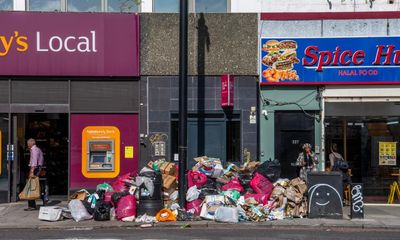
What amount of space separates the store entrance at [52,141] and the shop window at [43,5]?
3.14 m

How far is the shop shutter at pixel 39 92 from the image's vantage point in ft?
57.1

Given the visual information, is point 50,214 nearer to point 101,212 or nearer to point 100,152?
point 101,212

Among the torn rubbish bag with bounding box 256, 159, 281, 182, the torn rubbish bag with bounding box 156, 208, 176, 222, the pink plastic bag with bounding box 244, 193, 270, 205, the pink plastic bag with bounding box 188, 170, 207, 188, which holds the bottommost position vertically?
the torn rubbish bag with bounding box 156, 208, 176, 222

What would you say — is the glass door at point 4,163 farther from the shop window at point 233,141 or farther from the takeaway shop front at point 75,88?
the shop window at point 233,141

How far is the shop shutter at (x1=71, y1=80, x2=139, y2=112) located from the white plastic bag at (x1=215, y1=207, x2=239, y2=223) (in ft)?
17.3

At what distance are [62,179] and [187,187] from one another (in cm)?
493

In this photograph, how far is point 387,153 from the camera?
1767cm

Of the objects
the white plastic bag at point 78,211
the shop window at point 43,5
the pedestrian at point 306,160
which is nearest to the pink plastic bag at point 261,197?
the pedestrian at point 306,160

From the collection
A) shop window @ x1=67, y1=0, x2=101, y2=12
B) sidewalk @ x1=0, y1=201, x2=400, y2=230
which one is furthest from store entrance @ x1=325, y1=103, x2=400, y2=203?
shop window @ x1=67, y1=0, x2=101, y2=12

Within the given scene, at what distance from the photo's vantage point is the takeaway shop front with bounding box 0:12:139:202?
1731cm

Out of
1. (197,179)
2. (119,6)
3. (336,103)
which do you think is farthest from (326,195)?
(119,6)

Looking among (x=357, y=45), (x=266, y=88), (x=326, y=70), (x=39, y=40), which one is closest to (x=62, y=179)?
(x=39, y=40)

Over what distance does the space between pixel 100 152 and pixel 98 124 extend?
2.73ft

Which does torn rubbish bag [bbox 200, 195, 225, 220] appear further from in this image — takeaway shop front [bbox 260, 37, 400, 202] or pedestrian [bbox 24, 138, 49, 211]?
pedestrian [bbox 24, 138, 49, 211]
